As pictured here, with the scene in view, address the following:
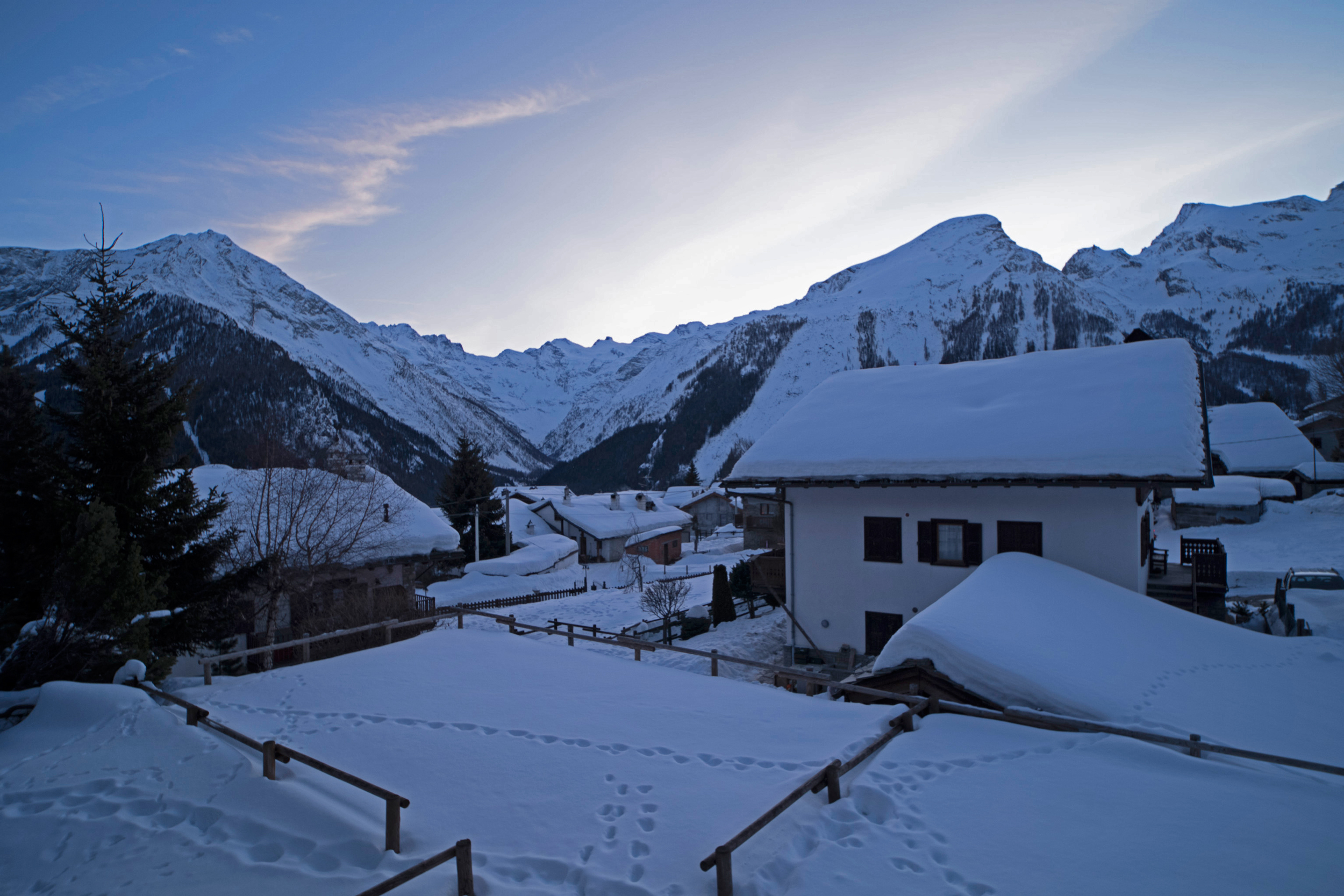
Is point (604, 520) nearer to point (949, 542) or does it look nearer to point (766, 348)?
point (949, 542)

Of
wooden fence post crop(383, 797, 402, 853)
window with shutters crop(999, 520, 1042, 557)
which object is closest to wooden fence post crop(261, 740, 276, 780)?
wooden fence post crop(383, 797, 402, 853)

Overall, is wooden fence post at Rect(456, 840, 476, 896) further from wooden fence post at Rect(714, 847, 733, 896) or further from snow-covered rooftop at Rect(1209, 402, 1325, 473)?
snow-covered rooftop at Rect(1209, 402, 1325, 473)

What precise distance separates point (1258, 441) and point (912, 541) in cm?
5766

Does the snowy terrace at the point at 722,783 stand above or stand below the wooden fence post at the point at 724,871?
below

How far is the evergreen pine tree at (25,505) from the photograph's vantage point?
11.2 metres

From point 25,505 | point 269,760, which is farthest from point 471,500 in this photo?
point 269,760

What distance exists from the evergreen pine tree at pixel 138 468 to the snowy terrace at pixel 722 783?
3.58 metres

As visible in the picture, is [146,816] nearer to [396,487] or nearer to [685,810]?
[685,810]

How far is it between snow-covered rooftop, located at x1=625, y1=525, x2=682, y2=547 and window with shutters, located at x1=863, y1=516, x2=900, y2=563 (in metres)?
39.6

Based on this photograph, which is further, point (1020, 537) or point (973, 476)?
point (1020, 537)

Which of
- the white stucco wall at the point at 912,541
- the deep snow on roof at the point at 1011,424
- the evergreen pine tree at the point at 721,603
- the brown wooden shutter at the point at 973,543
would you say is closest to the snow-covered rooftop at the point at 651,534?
the evergreen pine tree at the point at 721,603

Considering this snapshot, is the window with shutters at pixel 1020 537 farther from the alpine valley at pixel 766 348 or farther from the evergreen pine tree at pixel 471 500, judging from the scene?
the alpine valley at pixel 766 348

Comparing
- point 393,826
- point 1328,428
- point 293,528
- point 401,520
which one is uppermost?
point 1328,428

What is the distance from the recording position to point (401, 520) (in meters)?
25.2
